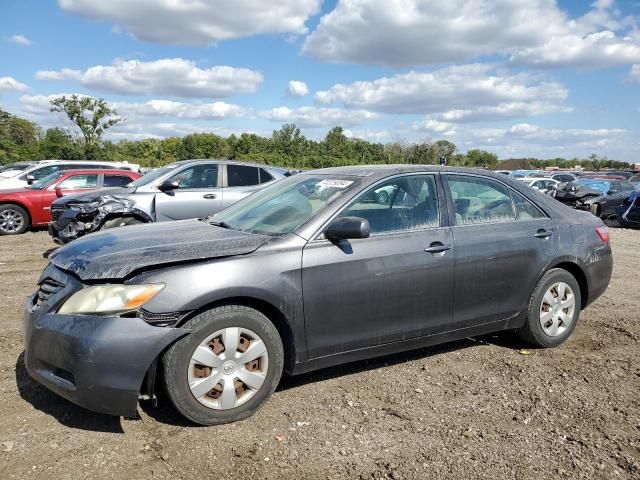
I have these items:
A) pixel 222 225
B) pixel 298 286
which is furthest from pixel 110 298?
pixel 222 225

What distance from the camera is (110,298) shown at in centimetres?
311

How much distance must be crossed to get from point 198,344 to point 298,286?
2.43 ft

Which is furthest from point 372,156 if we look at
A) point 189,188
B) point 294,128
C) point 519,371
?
point 519,371

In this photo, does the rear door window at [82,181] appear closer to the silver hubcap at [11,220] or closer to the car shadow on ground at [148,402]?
the silver hubcap at [11,220]

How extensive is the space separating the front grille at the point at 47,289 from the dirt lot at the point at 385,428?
0.73 metres

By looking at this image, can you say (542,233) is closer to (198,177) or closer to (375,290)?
(375,290)

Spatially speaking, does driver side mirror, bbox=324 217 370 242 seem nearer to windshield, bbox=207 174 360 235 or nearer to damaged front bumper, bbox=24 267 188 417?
windshield, bbox=207 174 360 235

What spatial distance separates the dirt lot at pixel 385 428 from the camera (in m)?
2.95

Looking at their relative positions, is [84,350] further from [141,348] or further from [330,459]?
[330,459]

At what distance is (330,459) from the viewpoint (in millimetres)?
3033

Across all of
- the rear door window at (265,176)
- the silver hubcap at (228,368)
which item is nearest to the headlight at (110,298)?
the silver hubcap at (228,368)

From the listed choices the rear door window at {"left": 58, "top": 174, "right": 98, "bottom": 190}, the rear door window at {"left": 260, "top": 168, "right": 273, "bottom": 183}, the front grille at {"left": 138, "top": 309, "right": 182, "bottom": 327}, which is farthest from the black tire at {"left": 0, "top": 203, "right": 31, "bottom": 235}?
the front grille at {"left": 138, "top": 309, "right": 182, "bottom": 327}

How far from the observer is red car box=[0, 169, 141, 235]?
12.6 meters

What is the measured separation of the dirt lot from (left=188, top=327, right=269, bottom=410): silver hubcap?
0.65 ft
